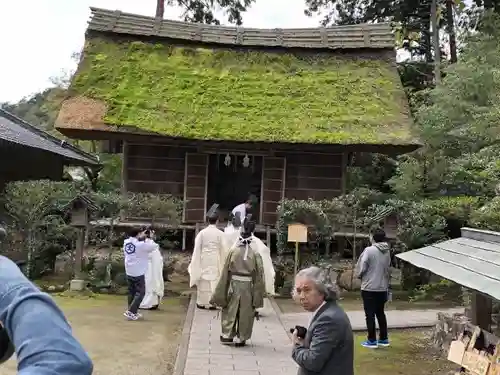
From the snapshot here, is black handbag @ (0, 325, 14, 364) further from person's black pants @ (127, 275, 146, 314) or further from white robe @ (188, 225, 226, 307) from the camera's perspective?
white robe @ (188, 225, 226, 307)

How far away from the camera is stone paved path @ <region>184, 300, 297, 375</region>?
6.50 m

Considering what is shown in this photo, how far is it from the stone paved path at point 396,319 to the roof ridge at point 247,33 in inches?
339

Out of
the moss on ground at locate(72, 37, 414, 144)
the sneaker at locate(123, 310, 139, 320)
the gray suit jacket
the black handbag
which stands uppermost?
the moss on ground at locate(72, 37, 414, 144)

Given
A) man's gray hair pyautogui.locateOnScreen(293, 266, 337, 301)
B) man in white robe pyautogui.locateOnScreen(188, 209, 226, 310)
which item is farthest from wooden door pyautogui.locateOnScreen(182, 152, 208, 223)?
man's gray hair pyautogui.locateOnScreen(293, 266, 337, 301)

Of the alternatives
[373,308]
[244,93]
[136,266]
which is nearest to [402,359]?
[373,308]

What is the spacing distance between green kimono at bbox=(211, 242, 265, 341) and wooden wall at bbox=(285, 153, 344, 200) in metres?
7.34

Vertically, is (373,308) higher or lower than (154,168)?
lower

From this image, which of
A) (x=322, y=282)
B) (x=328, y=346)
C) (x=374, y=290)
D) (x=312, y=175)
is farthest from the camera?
(x=312, y=175)

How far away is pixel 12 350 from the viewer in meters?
1.21

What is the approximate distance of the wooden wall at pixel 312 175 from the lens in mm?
14906

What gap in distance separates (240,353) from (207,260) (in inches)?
121

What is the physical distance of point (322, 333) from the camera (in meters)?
3.61

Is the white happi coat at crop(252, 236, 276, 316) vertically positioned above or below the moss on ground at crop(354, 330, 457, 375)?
above

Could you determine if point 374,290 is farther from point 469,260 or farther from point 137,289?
point 137,289
